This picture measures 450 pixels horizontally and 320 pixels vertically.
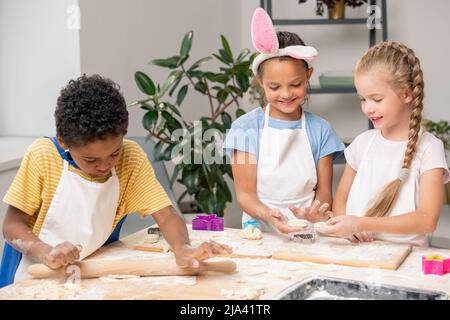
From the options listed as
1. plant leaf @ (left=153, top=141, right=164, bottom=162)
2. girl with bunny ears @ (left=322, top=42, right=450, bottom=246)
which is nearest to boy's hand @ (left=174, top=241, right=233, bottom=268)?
girl with bunny ears @ (left=322, top=42, right=450, bottom=246)

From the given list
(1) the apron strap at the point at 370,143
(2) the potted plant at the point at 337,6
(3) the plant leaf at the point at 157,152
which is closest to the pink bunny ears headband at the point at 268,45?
(1) the apron strap at the point at 370,143

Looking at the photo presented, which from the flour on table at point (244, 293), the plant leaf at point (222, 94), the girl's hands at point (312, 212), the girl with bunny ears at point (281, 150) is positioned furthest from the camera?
the plant leaf at point (222, 94)

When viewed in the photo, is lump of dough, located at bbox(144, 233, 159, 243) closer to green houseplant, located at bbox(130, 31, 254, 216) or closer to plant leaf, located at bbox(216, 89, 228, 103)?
green houseplant, located at bbox(130, 31, 254, 216)

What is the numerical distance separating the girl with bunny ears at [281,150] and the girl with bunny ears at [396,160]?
18 cm

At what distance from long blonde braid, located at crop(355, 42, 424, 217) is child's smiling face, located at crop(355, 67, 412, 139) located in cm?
1

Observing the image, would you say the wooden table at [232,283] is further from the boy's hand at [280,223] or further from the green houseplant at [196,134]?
the green houseplant at [196,134]

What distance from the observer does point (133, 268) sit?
4.54 ft

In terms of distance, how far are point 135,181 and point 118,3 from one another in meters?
1.75

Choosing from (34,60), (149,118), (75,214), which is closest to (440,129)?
(149,118)

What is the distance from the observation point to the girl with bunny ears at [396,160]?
1.61 meters

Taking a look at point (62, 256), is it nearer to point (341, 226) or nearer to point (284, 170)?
point (341, 226)

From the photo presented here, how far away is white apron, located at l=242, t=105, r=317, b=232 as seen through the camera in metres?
1.93

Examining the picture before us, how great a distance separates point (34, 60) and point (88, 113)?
5.50 feet
